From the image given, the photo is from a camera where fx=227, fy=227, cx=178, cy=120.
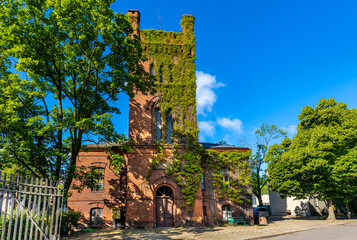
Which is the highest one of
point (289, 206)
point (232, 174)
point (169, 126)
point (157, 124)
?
point (157, 124)

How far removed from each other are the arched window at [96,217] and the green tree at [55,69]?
6.77m

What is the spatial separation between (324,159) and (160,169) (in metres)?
15.0

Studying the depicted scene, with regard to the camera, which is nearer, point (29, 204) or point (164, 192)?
point (29, 204)

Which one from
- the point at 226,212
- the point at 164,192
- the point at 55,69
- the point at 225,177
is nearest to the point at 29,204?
the point at 55,69

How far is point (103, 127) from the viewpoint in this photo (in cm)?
1222

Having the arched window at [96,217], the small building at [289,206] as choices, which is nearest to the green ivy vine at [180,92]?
the arched window at [96,217]

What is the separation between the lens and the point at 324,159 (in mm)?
20656

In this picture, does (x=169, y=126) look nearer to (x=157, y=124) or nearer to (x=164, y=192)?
→ (x=157, y=124)

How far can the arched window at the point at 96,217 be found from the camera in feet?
60.4

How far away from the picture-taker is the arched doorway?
1667cm

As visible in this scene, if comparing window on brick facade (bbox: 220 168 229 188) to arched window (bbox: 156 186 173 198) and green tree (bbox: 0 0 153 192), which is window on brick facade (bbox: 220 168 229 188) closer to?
arched window (bbox: 156 186 173 198)

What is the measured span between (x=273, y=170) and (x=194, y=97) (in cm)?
1285

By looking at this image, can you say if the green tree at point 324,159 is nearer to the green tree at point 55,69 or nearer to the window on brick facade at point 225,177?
the window on brick facade at point 225,177

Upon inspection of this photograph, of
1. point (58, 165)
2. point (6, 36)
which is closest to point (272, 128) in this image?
point (58, 165)
